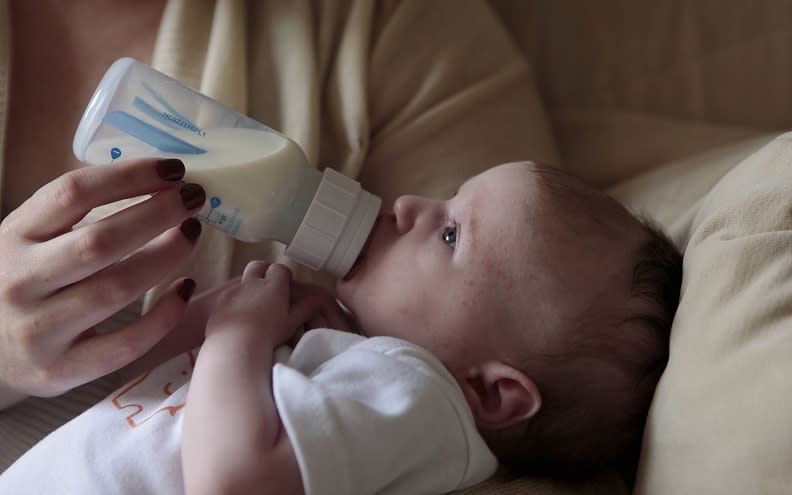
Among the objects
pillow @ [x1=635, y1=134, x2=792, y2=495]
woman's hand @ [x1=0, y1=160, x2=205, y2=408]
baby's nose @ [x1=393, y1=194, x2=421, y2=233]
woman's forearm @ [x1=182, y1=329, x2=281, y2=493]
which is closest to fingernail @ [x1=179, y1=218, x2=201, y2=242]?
woman's hand @ [x1=0, y1=160, x2=205, y2=408]

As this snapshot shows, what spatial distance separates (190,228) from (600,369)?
457 mm

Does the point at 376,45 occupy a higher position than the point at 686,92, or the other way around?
the point at 376,45

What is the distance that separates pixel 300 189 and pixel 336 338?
0.17 meters

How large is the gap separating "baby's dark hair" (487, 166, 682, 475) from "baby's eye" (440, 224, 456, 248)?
116 mm

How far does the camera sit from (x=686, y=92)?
4.77 feet

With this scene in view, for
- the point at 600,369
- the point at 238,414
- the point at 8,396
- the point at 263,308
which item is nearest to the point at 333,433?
the point at 238,414

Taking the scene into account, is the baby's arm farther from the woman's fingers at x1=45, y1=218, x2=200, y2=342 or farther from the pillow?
the pillow

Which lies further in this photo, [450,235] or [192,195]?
[450,235]

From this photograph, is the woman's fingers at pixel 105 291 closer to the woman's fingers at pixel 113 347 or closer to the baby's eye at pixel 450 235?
the woman's fingers at pixel 113 347

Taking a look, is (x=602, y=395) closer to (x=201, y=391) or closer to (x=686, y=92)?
(x=201, y=391)

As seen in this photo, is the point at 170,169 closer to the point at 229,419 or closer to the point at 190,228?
the point at 190,228

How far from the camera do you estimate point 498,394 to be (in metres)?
0.90

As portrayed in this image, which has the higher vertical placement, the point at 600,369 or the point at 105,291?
the point at 105,291

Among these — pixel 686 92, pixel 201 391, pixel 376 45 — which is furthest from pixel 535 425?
pixel 686 92
